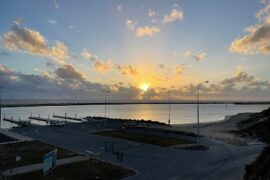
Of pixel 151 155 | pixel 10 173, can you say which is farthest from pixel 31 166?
pixel 151 155

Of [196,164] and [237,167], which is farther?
[196,164]

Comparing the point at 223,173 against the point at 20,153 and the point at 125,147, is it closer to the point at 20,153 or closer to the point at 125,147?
the point at 125,147

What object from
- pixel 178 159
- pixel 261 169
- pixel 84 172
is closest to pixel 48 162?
pixel 84 172

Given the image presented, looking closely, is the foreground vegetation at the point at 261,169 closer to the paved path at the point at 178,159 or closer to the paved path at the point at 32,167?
the paved path at the point at 178,159

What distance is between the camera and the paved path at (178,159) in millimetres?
31631

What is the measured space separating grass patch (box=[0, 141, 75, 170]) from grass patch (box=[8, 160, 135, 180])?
15.6 ft

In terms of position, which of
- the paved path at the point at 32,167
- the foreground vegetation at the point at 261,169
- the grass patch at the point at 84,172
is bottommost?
the grass patch at the point at 84,172

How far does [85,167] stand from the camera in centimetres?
3488

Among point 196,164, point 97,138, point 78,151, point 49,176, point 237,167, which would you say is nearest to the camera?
point 49,176

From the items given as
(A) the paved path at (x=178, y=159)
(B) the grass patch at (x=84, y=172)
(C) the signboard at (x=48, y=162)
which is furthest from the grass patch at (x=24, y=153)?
(C) the signboard at (x=48, y=162)

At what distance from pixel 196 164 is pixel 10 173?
2131 centimetres

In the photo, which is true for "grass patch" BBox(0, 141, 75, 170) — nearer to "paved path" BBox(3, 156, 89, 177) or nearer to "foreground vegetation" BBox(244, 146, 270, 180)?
"paved path" BBox(3, 156, 89, 177)

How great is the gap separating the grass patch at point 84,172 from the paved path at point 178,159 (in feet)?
6.25

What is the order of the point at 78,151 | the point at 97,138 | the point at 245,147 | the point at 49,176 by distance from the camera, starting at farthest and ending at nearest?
1. the point at 97,138
2. the point at 245,147
3. the point at 78,151
4. the point at 49,176
